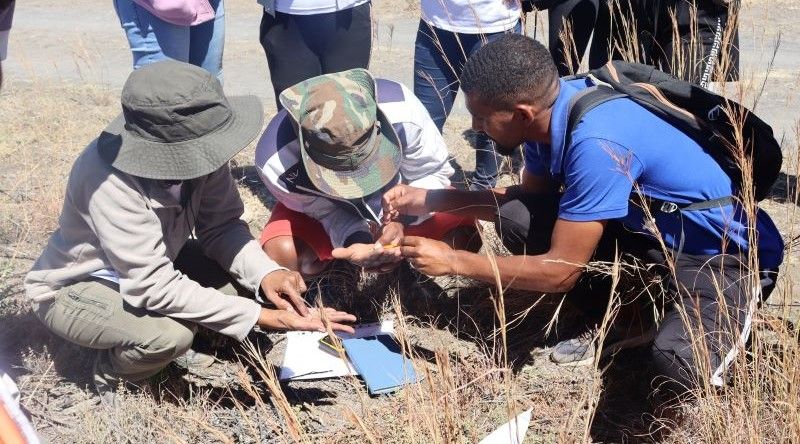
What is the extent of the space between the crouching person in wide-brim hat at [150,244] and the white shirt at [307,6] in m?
1.11

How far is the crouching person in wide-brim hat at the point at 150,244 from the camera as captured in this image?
224 cm

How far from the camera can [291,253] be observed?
10.1 ft

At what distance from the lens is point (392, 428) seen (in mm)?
→ 2344

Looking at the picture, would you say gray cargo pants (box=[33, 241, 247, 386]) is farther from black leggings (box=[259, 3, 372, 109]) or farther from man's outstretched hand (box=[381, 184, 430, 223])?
black leggings (box=[259, 3, 372, 109])

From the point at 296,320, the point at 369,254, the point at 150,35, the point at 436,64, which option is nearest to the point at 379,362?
the point at 369,254

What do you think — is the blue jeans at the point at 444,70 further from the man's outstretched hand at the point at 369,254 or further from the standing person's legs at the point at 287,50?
the man's outstretched hand at the point at 369,254

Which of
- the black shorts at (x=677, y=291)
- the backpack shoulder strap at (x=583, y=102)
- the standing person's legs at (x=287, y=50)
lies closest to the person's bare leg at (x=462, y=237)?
the black shorts at (x=677, y=291)

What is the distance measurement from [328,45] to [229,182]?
1157 millimetres

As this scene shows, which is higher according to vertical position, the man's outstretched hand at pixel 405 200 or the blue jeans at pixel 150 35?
the blue jeans at pixel 150 35

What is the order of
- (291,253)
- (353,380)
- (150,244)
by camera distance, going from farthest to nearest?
1. (291,253)
2. (150,244)
3. (353,380)

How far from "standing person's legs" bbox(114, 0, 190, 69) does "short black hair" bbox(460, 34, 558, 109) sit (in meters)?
1.69

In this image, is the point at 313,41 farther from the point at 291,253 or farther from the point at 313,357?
the point at 313,357

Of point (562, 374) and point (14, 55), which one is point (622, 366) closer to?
point (562, 374)

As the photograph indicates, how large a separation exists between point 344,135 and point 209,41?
1.46 metres
